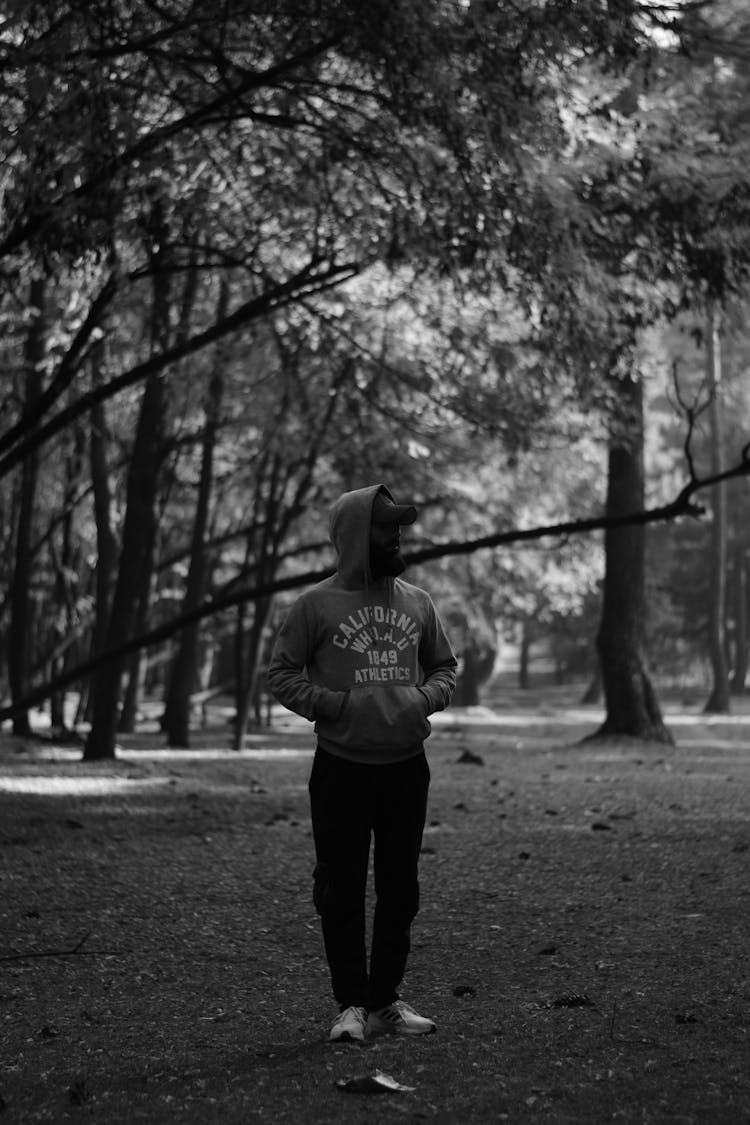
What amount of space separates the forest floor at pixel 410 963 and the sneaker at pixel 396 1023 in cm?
6

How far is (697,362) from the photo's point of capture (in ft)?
109

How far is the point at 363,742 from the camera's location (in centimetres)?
519

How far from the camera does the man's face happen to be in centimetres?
532

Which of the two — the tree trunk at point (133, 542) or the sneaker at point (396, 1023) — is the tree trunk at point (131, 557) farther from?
the sneaker at point (396, 1023)

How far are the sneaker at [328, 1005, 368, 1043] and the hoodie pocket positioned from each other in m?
0.96

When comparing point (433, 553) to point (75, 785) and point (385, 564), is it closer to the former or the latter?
point (385, 564)

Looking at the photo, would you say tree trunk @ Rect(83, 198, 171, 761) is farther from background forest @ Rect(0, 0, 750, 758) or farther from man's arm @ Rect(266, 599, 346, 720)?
man's arm @ Rect(266, 599, 346, 720)

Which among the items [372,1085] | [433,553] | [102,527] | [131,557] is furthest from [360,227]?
[102,527]

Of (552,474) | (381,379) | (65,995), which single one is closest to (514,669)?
(552,474)

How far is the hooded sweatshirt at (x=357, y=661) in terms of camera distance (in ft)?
17.1

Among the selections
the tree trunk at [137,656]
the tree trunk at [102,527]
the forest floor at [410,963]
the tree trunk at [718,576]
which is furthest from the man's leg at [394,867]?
the tree trunk at [718,576]

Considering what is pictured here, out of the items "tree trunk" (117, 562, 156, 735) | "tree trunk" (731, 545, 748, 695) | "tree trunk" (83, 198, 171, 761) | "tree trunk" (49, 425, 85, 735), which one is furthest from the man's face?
"tree trunk" (731, 545, 748, 695)

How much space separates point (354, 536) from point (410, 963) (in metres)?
2.39

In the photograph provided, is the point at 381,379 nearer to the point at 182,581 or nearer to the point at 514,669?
the point at 182,581
